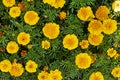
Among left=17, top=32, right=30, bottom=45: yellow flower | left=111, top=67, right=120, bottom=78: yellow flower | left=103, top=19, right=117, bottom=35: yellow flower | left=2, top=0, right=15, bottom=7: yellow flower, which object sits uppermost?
left=2, top=0, right=15, bottom=7: yellow flower

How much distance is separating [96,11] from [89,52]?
28 cm

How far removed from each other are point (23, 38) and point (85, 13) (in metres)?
0.44

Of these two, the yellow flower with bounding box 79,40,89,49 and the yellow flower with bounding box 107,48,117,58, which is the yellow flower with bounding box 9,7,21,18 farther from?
the yellow flower with bounding box 107,48,117,58

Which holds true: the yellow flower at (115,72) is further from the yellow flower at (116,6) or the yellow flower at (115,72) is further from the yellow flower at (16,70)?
the yellow flower at (16,70)

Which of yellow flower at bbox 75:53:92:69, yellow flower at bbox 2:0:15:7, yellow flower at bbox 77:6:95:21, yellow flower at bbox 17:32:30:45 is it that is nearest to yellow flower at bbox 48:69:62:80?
yellow flower at bbox 75:53:92:69

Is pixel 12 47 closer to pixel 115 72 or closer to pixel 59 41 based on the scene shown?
pixel 59 41

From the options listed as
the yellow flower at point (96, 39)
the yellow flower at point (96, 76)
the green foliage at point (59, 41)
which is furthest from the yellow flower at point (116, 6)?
the yellow flower at point (96, 76)

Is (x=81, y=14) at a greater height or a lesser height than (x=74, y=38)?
greater

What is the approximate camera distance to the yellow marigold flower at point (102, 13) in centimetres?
251

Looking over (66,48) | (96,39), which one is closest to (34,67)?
(66,48)

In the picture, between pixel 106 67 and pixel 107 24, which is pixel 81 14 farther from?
pixel 106 67

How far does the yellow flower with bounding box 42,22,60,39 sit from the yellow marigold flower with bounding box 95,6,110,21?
0.29 metres

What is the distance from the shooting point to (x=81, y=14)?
2.49m

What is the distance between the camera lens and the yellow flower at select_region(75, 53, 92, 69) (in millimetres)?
2455
